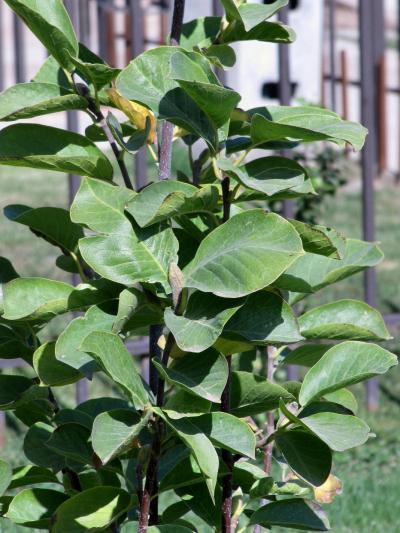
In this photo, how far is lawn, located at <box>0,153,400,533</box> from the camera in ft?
9.41

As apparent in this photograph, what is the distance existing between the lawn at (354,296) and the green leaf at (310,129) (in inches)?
65.1

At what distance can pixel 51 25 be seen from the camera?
130cm

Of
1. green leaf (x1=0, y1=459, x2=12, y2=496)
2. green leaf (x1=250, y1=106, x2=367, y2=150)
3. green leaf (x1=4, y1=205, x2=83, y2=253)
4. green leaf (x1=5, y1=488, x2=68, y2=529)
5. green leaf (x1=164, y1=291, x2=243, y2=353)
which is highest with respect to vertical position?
green leaf (x1=250, y1=106, x2=367, y2=150)

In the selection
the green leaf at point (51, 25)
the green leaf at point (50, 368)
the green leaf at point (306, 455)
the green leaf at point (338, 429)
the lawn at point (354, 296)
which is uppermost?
the green leaf at point (51, 25)

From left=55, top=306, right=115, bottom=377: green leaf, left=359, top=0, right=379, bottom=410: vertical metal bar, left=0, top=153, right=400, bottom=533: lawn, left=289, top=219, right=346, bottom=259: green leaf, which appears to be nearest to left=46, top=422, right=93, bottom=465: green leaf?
left=55, top=306, right=115, bottom=377: green leaf

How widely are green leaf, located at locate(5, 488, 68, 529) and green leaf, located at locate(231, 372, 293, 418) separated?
33cm

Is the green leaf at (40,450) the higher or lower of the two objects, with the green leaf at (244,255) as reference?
lower

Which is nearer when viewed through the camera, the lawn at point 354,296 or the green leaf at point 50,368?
the green leaf at point 50,368

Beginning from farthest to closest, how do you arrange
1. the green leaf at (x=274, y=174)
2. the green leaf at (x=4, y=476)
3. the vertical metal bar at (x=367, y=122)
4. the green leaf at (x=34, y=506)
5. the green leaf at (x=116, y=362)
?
the vertical metal bar at (x=367, y=122)
the green leaf at (x=34, y=506)
the green leaf at (x=4, y=476)
the green leaf at (x=274, y=174)
the green leaf at (x=116, y=362)

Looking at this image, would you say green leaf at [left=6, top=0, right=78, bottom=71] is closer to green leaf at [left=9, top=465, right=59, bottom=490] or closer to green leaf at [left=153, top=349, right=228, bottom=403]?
green leaf at [left=153, top=349, right=228, bottom=403]

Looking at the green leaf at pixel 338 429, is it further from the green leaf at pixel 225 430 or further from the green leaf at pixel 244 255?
the green leaf at pixel 244 255

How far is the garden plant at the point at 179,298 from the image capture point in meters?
1.24

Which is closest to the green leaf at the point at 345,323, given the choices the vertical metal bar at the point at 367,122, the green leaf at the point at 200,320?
the green leaf at the point at 200,320

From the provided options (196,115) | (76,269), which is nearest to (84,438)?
(76,269)
